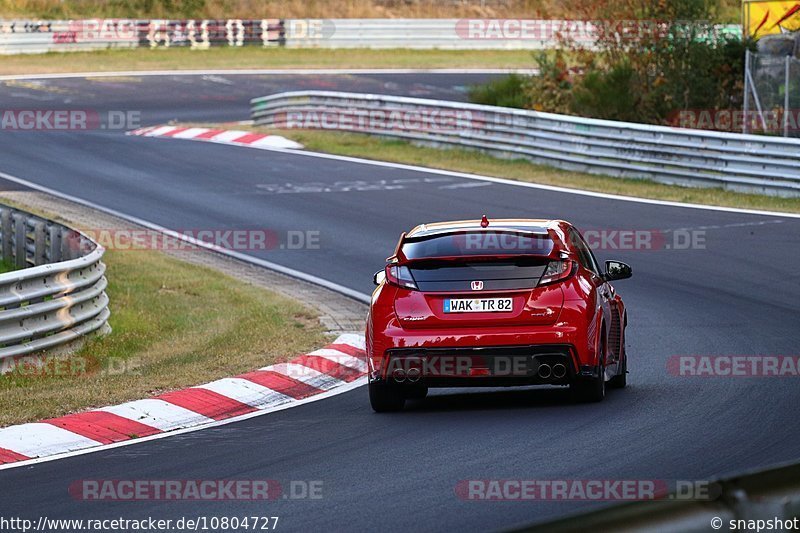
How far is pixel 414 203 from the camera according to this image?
23.2m

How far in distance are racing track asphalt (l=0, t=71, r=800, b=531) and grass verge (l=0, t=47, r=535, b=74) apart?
21.5 metres

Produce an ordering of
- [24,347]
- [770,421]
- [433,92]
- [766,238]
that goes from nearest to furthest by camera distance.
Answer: [770,421]
[24,347]
[766,238]
[433,92]

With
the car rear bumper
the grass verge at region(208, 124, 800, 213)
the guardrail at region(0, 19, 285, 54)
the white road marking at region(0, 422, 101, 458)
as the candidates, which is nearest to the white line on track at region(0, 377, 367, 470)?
the white road marking at region(0, 422, 101, 458)

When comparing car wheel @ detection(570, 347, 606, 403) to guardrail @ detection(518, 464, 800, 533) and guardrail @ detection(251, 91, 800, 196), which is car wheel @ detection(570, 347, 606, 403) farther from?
guardrail @ detection(251, 91, 800, 196)

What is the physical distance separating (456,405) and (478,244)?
1.33 metres

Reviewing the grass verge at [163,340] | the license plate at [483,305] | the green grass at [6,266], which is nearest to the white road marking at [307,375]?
the grass verge at [163,340]

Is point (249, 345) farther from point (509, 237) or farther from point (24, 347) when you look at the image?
point (509, 237)

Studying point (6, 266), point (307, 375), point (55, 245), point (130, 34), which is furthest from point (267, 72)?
point (307, 375)

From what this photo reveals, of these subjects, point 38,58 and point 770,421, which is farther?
point 38,58

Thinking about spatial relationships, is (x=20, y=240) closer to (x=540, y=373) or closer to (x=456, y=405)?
(x=456, y=405)

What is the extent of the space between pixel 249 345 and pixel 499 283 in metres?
4.31

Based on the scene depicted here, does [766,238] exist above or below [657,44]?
below

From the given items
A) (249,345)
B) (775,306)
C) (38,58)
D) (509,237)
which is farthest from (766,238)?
(38,58)

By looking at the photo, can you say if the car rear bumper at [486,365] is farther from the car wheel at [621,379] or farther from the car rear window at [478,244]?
the car wheel at [621,379]
